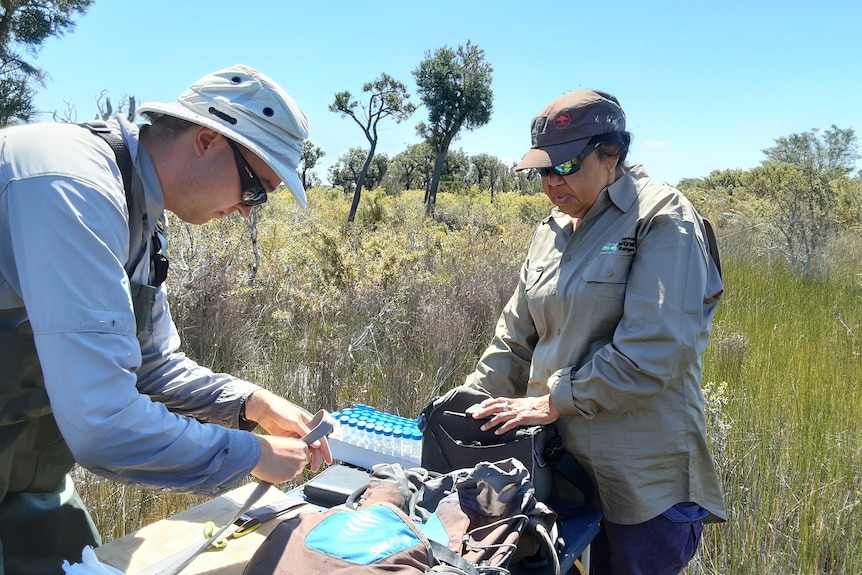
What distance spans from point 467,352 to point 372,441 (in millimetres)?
2989

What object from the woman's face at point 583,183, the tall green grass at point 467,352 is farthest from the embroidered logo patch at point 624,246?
the tall green grass at point 467,352

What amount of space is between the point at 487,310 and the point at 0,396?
478cm

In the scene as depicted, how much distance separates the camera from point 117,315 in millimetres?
1073

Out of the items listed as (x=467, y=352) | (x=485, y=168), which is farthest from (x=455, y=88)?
(x=467, y=352)

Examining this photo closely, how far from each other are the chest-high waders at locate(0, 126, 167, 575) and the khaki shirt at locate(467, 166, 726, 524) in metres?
1.24

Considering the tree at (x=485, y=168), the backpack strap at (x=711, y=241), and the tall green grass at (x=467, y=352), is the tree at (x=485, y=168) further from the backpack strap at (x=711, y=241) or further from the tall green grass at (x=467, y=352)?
the backpack strap at (x=711, y=241)

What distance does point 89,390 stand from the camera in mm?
1037

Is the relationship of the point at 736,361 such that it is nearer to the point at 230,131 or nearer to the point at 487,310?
the point at 487,310

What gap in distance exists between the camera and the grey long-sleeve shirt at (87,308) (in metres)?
1.03

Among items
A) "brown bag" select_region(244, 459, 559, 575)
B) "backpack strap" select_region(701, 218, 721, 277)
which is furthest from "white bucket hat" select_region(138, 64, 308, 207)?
"backpack strap" select_region(701, 218, 721, 277)

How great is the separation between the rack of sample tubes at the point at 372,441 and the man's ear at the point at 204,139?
1.01m

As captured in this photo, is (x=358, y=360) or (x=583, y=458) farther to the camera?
(x=358, y=360)

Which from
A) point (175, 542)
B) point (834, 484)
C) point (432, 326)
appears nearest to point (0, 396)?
point (175, 542)

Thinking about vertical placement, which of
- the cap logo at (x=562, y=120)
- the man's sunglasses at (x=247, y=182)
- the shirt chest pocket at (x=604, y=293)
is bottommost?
the shirt chest pocket at (x=604, y=293)
